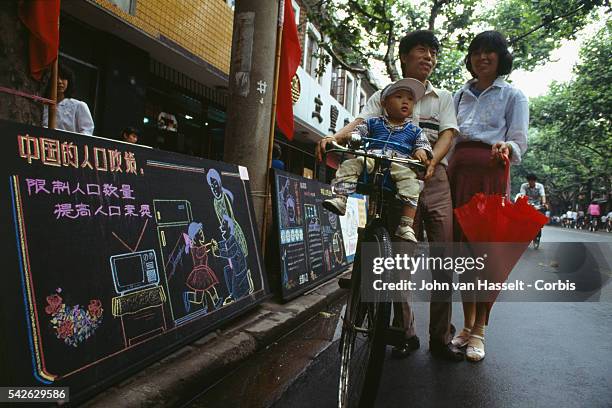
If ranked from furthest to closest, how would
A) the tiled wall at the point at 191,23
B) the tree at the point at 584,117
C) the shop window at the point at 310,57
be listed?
the tree at the point at 584,117 < the shop window at the point at 310,57 < the tiled wall at the point at 191,23

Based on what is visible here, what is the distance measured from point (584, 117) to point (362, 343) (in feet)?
79.0

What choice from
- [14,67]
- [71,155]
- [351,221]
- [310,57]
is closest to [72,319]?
[71,155]

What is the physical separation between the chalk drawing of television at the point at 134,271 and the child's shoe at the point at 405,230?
1337 millimetres

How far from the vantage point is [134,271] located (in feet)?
7.08

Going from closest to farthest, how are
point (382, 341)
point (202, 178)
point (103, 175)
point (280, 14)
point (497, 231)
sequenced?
point (382, 341) → point (103, 175) → point (497, 231) → point (202, 178) → point (280, 14)

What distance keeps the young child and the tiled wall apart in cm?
531

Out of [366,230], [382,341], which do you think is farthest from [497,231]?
[382,341]

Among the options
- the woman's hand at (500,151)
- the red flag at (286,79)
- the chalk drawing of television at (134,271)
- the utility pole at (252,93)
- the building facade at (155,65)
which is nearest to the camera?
the chalk drawing of television at (134,271)

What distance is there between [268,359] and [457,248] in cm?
151

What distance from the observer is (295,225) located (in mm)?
4387

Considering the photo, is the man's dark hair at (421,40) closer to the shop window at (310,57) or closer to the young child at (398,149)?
the young child at (398,149)

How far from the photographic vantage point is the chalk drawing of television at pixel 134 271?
2053 millimetres

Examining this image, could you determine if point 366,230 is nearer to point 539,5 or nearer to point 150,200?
point 150,200

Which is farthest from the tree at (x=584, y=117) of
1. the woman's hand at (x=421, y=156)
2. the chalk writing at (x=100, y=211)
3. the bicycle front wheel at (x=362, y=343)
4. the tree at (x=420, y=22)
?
the chalk writing at (x=100, y=211)
